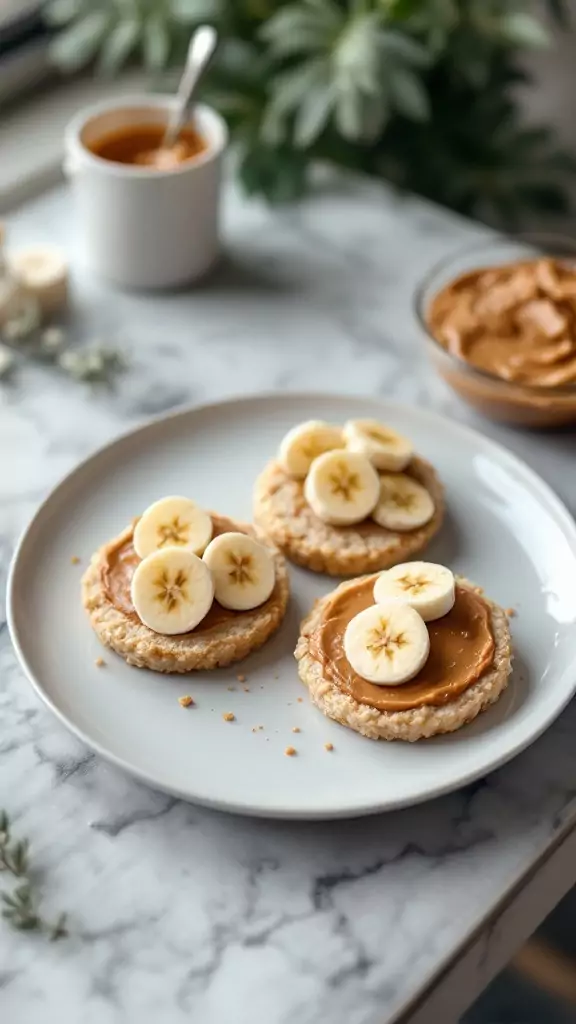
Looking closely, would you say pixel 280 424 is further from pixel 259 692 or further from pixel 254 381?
pixel 259 692

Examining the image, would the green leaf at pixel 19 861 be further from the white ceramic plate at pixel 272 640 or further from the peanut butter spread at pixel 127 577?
the peanut butter spread at pixel 127 577

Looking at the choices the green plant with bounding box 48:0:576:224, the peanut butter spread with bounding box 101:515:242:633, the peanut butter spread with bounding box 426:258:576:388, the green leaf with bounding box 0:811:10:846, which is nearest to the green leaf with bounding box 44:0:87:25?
the green plant with bounding box 48:0:576:224

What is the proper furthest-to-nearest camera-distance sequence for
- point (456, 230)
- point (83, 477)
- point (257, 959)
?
point (456, 230) → point (83, 477) → point (257, 959)

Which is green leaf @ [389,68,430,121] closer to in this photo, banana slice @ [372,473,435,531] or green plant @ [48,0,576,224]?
green plant @ [48,0,576,224]

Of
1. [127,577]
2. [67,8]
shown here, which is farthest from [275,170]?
[127,577]

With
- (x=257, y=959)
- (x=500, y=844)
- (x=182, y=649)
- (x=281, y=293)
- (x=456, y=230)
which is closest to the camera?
(x=257, y=959)

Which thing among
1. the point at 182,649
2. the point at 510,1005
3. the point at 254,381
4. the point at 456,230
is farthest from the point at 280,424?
the point at 510,1005
